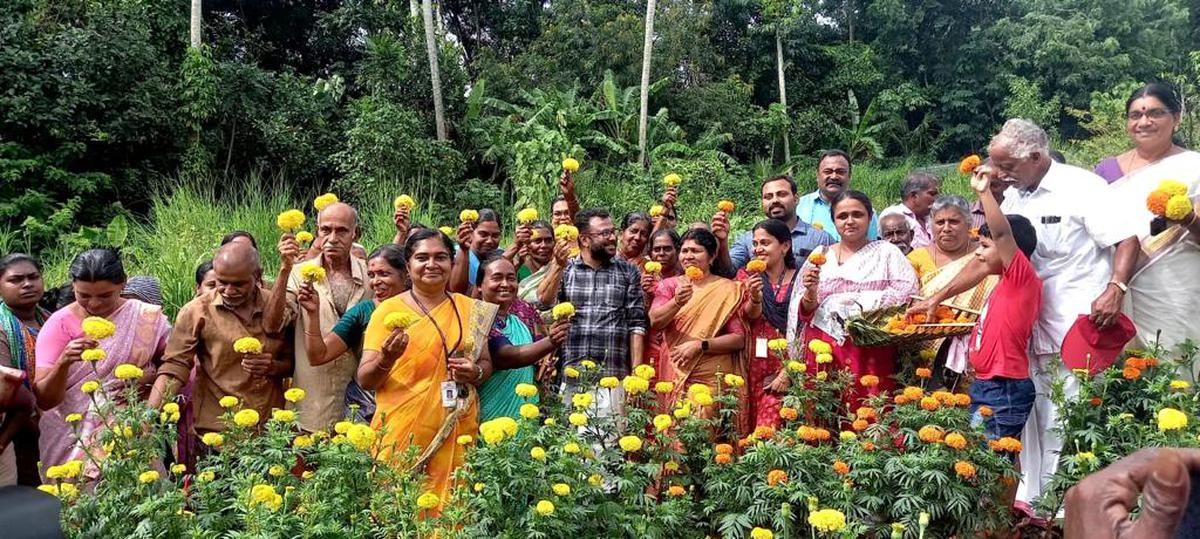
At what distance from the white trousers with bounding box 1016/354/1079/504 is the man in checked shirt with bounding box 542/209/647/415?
1.94 metres

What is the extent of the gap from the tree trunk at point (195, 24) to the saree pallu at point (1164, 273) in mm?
12862

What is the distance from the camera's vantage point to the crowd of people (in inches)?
148

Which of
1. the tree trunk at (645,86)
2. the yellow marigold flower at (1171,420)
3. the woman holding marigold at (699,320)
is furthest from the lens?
the tree trunk at (645,86)

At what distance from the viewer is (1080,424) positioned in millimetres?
3248

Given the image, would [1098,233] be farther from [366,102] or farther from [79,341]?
[366,102]

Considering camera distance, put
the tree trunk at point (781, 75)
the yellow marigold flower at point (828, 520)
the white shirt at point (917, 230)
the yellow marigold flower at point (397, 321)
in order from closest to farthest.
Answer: the yellow marigold flower at point (828, 520) < the yellow marigold flower at point (397, 321) < the white shirt at point (917, 230) < the tree trunk at point (781, 75)

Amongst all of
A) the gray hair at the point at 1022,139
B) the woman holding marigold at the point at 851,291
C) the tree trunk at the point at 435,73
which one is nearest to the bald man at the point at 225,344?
the woman holding marigold at the point at 851,291

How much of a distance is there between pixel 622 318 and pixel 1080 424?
7.16 ft

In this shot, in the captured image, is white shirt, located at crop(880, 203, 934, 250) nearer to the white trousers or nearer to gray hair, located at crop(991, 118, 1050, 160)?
gray hair, located at crop(991, 118, 1050, 160)

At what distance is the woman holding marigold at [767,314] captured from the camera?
454 cm

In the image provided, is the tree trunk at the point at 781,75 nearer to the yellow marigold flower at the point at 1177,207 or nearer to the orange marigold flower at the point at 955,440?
the yellow marigold flower at the point at 1177,207

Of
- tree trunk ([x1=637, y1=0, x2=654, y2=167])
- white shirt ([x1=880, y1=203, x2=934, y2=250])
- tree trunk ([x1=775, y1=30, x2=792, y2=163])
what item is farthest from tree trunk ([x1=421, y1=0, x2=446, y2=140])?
white shirt ([x1=880, y1=203, x2=934, y2=250])

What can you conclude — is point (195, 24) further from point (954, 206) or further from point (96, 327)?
point (954, 206)

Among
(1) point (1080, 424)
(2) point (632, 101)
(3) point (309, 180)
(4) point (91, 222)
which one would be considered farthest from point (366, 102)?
(1) point (1080, 424)
